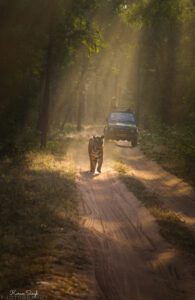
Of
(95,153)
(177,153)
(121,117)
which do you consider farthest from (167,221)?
(121,117)

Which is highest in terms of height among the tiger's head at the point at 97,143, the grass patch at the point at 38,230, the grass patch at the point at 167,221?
the tiger's head at the point at 97,143

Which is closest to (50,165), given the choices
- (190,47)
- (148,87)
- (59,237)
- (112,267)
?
(59,237)

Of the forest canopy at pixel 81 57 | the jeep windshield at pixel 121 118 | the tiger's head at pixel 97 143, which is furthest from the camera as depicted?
the jeep windshield at pixel 121 118

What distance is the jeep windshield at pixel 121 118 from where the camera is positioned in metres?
36.2

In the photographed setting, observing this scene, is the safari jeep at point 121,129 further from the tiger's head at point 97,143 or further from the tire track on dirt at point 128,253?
the tire track on dirt at point 128,253

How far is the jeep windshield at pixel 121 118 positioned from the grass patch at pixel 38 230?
19.2 metres

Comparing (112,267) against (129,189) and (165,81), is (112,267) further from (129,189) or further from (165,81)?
(165,81)

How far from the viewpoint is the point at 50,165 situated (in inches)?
784

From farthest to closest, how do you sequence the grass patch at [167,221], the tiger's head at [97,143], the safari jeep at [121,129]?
the safari jeep at [121,129], the tiger's head at [97,143], the grass patch at [167,221]

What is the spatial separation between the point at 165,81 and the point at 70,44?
23907 millimetres

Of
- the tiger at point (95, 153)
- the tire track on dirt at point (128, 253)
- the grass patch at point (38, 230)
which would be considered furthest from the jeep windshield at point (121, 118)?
the tire track on dirt at point (128, 253)

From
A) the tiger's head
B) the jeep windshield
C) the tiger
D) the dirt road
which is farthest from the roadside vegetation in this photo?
the dirt road

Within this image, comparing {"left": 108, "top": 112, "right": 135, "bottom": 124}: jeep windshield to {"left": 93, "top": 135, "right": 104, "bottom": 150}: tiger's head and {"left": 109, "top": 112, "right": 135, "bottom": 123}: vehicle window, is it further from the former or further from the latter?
{"left": 93, "top": 135, "right": 104, "bottom": 150}: tiger's head

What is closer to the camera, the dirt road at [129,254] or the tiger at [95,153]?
the dirt road at [129,254]
